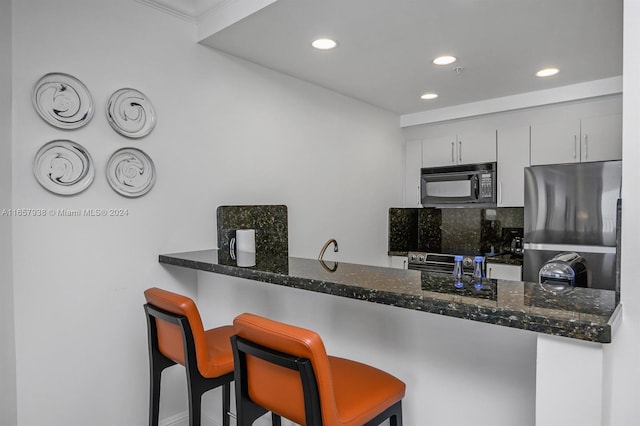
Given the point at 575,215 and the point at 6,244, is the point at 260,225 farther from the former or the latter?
the point at 575,215

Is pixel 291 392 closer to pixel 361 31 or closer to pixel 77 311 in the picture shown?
pixel 77 311

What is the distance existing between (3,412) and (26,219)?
835 mm

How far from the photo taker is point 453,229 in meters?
4.41

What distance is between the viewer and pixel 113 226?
2094 mm

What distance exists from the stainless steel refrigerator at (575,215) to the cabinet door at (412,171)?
3.98ft

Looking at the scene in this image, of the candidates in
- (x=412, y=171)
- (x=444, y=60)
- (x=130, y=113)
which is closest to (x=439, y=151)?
(x=412, y=171)

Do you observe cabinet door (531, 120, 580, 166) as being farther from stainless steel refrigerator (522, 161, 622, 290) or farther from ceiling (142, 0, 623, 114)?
stainless steel refrigerator (522, 161, 622, 290)

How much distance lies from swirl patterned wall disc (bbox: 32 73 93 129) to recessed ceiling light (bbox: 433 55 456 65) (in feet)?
6.87

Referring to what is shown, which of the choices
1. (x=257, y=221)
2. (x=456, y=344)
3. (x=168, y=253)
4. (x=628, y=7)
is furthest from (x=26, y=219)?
(x=628, y=7)

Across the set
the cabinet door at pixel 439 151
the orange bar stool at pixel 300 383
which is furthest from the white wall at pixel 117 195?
the cabinet door at pixel 439 151

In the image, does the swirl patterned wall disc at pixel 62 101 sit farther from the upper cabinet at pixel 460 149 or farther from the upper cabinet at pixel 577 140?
the upper cabinet at pixel 577 140

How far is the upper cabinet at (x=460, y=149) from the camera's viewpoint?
12.4ft

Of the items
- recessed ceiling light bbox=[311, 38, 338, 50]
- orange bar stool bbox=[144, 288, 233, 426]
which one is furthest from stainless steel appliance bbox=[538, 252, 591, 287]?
recessed ceiling light bbox=[311, 38, 338, 50]

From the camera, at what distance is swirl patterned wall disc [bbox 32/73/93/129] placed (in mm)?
1843
